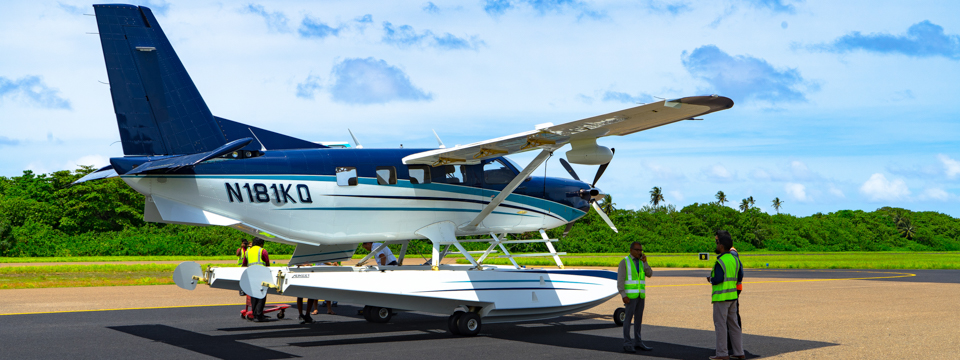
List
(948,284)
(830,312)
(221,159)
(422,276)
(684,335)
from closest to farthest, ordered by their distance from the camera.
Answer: (221,159) < (422,276) < (684,335) < (830,312) < (948,284)

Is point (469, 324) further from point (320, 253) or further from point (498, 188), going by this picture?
point (320, 253)

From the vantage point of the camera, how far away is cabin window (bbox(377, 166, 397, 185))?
36.6 feet

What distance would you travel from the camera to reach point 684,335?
1152 cm

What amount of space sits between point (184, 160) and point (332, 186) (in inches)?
87.4

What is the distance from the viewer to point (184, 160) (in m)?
9.55

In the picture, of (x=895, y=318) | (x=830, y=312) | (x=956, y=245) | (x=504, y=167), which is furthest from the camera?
(x=956, y=245)

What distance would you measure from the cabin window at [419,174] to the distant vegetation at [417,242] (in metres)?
19.2

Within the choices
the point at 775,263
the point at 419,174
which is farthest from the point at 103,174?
the point at 775,263

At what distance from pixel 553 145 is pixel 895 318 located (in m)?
8.43

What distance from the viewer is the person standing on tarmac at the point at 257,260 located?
12.9 meters

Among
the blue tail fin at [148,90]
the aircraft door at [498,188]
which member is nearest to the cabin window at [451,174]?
the aircraft door at [498,188]

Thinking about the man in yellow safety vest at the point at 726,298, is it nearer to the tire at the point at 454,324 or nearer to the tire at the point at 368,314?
the tire at the point at 454,324

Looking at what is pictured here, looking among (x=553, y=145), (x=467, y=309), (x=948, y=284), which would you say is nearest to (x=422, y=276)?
(x=467, y=309)

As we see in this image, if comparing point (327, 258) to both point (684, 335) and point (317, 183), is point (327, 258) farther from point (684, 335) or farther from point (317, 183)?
point (684, 335)
